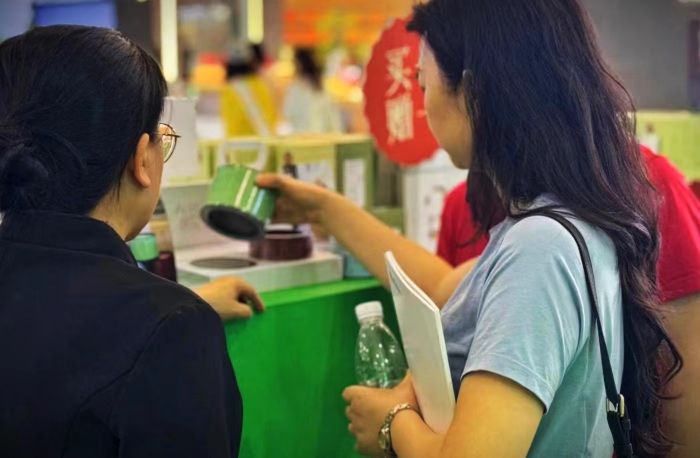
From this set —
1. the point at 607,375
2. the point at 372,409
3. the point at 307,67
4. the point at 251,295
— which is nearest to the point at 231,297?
the point at 251,295

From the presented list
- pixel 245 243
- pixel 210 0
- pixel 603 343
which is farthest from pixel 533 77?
pixel 210 0

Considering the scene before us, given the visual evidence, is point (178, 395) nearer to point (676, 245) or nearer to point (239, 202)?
point (239, 202)

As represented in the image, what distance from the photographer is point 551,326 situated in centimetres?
108

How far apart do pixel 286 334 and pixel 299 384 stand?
97mm

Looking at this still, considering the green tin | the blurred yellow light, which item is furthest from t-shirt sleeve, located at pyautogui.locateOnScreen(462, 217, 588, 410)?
the blurred yellow light

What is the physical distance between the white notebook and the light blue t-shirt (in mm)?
60

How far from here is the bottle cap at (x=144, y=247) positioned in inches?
59.2

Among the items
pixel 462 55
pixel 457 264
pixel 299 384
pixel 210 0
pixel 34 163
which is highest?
pixel 210 0

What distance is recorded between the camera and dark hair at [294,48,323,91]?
7.01m

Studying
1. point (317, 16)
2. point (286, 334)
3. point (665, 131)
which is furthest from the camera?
point (317, 16)

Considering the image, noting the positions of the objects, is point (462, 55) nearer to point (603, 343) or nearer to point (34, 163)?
point (603, 343)

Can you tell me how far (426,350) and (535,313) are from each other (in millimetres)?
198

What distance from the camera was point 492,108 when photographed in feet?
3.94

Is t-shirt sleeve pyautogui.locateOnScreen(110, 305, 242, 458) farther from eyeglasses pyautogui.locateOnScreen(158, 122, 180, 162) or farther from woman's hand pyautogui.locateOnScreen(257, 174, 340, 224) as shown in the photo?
woman's hand pyautogui.locateOnScreen(257, 174, 340, 224)
